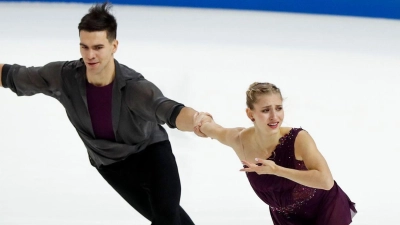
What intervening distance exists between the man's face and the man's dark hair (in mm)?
Result: 20

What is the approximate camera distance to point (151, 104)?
3.09 meters

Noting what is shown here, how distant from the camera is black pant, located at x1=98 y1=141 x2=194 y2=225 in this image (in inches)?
124

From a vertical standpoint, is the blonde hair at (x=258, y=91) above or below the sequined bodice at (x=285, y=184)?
above

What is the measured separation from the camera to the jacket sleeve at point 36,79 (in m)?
3.27

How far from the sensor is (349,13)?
369 inches

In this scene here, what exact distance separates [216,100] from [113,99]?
2760 mm

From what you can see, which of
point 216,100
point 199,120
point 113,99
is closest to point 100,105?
point 113,99

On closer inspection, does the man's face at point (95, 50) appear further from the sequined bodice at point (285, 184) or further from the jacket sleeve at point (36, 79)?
the sequined bodice at point (285, 184)

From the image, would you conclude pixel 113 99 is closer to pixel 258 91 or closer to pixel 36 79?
pixel 36 79

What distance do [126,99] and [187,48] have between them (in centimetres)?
446

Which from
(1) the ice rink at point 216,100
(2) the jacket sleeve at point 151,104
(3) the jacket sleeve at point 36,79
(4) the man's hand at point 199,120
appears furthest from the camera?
(1) the ice rink at point 216,100

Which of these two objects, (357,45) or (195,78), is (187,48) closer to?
(195,78)

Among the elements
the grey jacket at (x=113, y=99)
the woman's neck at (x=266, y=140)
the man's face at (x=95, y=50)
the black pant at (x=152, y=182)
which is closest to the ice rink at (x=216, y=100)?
the black pant at (x=152, y=182)

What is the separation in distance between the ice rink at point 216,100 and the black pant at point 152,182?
66cm
